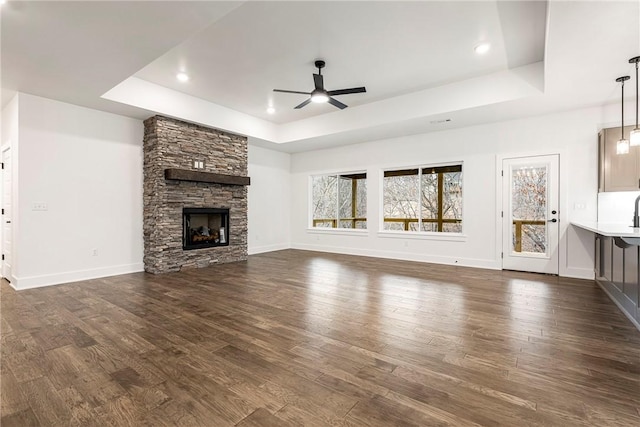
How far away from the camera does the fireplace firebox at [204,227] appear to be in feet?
19.5

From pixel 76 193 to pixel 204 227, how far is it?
2.25 meters

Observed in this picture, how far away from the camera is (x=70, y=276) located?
483 centimetres

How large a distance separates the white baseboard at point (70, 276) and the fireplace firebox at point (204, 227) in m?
1.00

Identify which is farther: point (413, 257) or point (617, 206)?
point (413, 257)

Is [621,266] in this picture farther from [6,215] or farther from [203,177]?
[6,215]

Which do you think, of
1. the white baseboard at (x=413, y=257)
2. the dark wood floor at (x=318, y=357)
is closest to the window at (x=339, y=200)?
the white baseboard at (x=413, y=257)

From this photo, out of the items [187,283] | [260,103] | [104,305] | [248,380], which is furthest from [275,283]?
Answer: [260,103]

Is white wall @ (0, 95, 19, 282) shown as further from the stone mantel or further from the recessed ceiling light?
the recessed ceiling light

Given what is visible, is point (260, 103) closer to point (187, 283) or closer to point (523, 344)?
point (187, 283)

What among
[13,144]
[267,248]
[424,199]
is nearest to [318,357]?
[424,199]

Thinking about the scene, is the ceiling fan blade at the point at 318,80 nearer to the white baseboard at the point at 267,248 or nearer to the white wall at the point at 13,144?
the white wall at the point at 13,144

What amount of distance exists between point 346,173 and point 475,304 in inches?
199

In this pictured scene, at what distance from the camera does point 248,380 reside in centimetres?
201

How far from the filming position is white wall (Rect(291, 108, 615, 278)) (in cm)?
503
